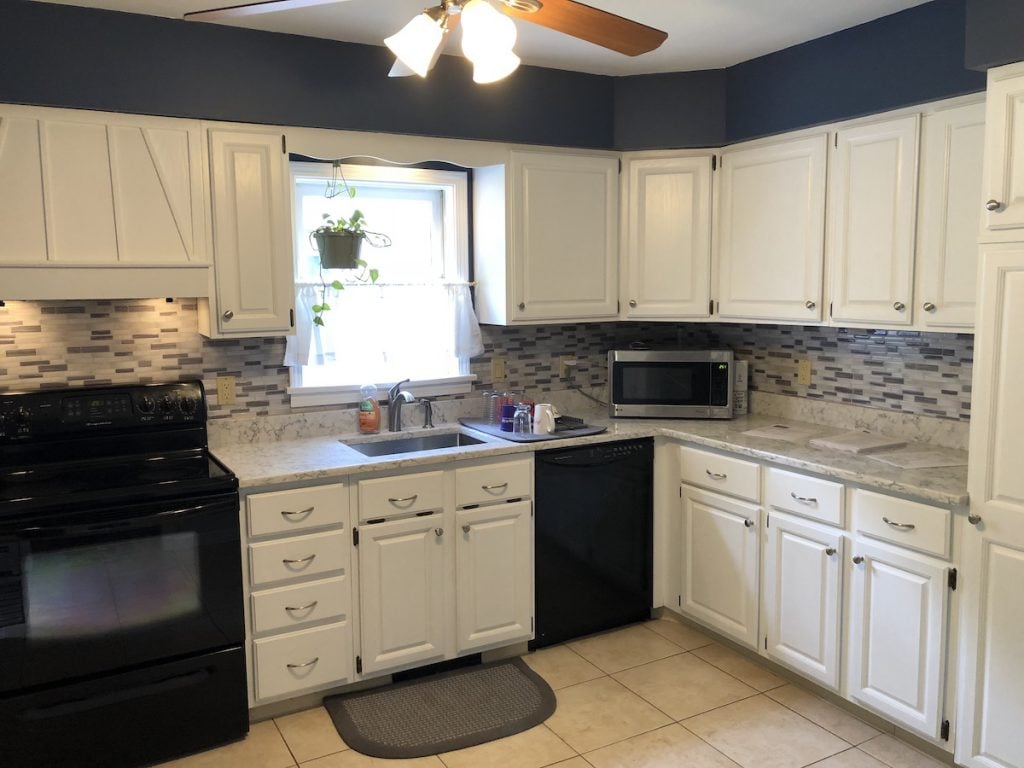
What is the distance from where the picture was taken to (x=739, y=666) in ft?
10.7

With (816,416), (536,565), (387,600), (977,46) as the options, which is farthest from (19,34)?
(816,416)

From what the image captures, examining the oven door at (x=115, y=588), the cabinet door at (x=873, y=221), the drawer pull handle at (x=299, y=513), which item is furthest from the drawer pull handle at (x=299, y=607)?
the cabinet door at (x=873, y=221)

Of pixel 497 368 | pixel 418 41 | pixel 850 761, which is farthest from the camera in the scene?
pixel 497 368

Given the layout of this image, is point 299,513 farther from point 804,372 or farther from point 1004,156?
point 1004,156

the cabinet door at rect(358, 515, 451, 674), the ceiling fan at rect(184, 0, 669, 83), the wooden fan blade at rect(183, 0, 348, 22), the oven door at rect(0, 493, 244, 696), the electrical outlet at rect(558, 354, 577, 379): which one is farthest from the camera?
the electrical outlet at rect(558, 354, 577, 379)

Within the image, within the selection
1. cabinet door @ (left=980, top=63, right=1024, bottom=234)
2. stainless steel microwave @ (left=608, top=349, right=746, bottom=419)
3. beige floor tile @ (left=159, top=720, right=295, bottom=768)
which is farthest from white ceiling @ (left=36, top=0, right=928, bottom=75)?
beige floor tile @ (left=159, top=720, right=295, bottom=768)

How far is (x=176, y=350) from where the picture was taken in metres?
3.11

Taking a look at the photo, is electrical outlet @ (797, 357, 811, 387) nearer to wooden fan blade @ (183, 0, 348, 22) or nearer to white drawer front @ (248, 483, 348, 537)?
white drawer front @ (248, 483, 348, 537)

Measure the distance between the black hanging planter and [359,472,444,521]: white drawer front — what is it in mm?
894

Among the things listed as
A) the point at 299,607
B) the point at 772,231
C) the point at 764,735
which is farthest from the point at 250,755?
the point at 772,231

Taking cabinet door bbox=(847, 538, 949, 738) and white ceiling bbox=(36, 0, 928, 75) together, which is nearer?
cabinet door bbox=(847, 538, 949, 738)

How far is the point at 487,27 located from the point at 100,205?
1.58 metres

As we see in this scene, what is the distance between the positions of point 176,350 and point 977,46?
2.71 m

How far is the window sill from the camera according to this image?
3.36m
